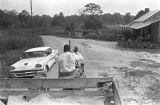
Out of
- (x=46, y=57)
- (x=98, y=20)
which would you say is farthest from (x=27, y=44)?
(x=98, y=20)

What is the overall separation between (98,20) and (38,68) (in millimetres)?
51216

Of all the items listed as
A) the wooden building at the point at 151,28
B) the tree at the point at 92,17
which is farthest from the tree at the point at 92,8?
the wooden building at the point at 151,28

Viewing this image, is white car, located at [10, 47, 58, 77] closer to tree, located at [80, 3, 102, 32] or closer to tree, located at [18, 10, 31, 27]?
tree, located at [80, 3, 102, 32]

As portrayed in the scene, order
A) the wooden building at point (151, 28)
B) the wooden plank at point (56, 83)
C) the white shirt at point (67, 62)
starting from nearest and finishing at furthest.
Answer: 1. the wooden plank at point (56, 83)
2. the white shirt at point (67, 62)
3. the wooden building at point (151, 28)

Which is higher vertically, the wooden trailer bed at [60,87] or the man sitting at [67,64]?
the man sitting at [67,64]

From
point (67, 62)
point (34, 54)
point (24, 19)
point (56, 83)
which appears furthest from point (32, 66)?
point (24, 19)

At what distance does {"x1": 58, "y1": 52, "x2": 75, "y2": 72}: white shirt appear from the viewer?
6637 millimetres

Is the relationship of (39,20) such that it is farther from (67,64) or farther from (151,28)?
(67,64)

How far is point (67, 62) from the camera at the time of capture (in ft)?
21.9

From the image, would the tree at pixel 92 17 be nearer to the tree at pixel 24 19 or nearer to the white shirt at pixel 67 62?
the tree at pixel 24 19

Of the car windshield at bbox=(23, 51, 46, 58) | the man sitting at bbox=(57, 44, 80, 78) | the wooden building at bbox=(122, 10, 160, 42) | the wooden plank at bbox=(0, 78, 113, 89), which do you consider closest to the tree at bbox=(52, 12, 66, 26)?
the wooden building at bbox=(122, 10, 160, 42)

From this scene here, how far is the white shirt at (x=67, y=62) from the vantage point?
664cm

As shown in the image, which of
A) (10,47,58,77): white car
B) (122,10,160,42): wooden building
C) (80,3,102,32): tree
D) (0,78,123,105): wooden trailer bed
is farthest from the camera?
(80,3,102,32): tree

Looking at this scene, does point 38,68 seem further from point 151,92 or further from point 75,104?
point 75,104
